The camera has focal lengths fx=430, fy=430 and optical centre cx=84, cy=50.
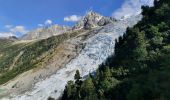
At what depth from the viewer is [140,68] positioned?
87312mm

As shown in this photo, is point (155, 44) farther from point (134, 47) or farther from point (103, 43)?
point (103, 43)

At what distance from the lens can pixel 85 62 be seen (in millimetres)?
172500

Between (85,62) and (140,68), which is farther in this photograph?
(85,62)

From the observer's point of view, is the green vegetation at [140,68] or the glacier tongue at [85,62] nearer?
the green vegetation at [140,68]

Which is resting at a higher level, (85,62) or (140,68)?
(85,62)

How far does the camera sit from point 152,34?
100 metres

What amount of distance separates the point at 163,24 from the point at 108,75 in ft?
60.2

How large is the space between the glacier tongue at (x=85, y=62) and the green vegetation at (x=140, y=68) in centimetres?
3951

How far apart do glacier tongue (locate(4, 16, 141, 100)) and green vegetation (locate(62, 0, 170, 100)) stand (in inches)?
1556

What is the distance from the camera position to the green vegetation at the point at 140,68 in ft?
235

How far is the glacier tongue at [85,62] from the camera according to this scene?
155m

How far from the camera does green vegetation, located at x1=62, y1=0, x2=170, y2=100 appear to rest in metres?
71.7

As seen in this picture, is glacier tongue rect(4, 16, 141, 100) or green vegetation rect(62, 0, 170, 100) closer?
green vegetation rect(62, 0, 170, 100)

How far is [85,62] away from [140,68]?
85913mm
